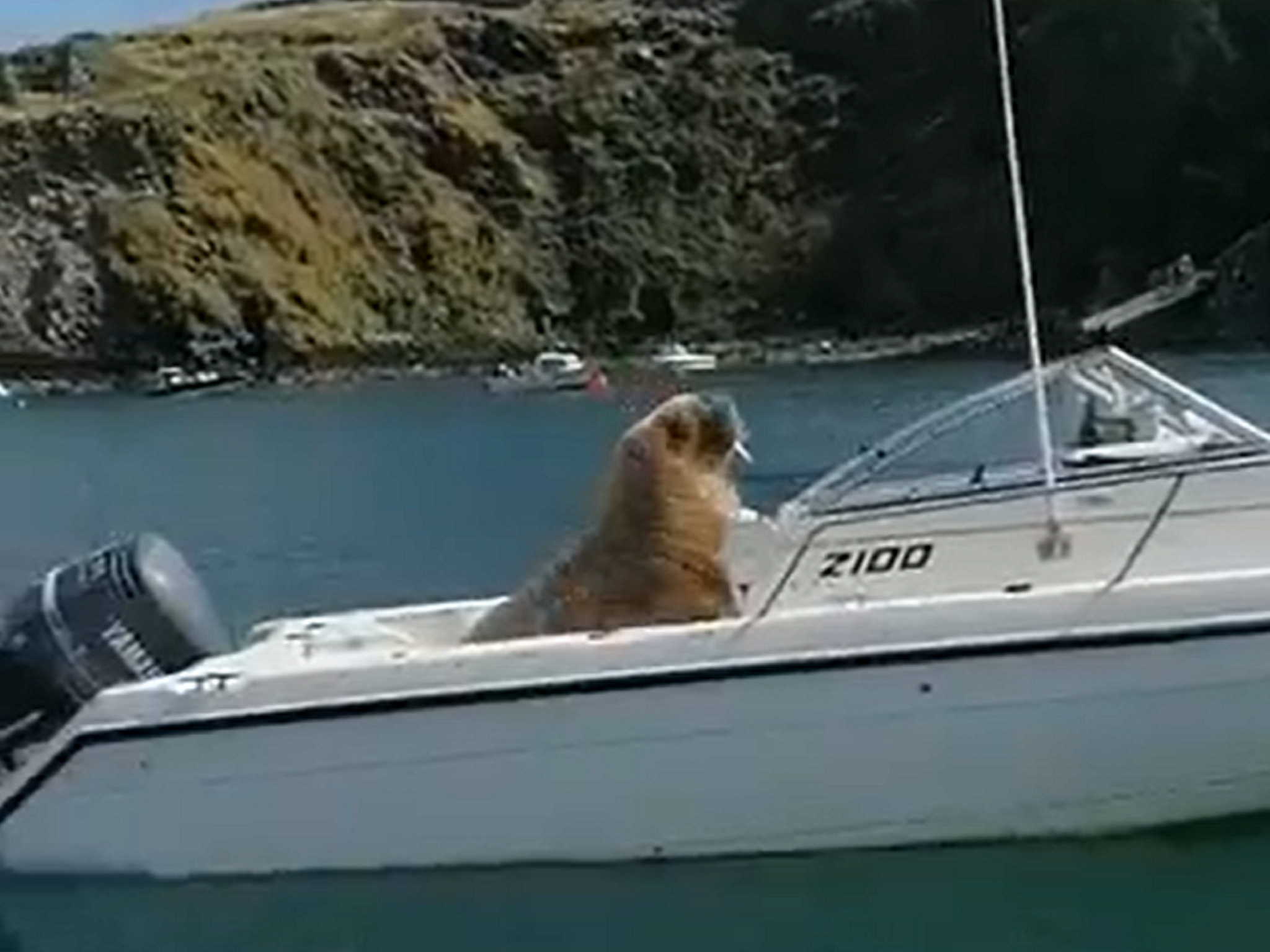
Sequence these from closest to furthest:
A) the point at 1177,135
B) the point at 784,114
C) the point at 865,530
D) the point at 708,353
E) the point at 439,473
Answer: the point at 865,530 → the point at 439,473 → the point at 708,353 → the point at 1177,135 → the point at 784,114

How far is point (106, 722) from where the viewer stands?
38.7ft

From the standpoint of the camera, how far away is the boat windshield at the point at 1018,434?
45.4 feet

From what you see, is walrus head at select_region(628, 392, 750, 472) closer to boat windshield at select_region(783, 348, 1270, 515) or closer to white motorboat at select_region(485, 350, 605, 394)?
boat windshield at select_region(783, 348, 1270, 515)

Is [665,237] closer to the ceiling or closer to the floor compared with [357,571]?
closer to the floor

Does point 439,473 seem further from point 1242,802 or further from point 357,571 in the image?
point 1242,802

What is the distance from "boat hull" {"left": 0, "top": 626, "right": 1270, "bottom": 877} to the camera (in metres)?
11.6

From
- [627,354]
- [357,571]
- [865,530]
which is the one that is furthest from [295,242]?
[865,530]

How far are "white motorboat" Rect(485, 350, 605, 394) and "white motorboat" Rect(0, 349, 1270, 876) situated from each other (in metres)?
87.4

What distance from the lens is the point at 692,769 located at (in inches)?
462

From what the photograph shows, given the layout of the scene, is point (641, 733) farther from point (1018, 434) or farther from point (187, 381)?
point (187, 381)

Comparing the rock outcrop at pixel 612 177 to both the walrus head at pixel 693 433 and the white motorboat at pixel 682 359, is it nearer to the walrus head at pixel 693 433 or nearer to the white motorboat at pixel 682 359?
the white motorboat at pixel 682 359

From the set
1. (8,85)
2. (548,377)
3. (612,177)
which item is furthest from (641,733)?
(8,85)

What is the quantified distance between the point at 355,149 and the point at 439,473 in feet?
314

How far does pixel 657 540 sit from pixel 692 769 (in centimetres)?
110
